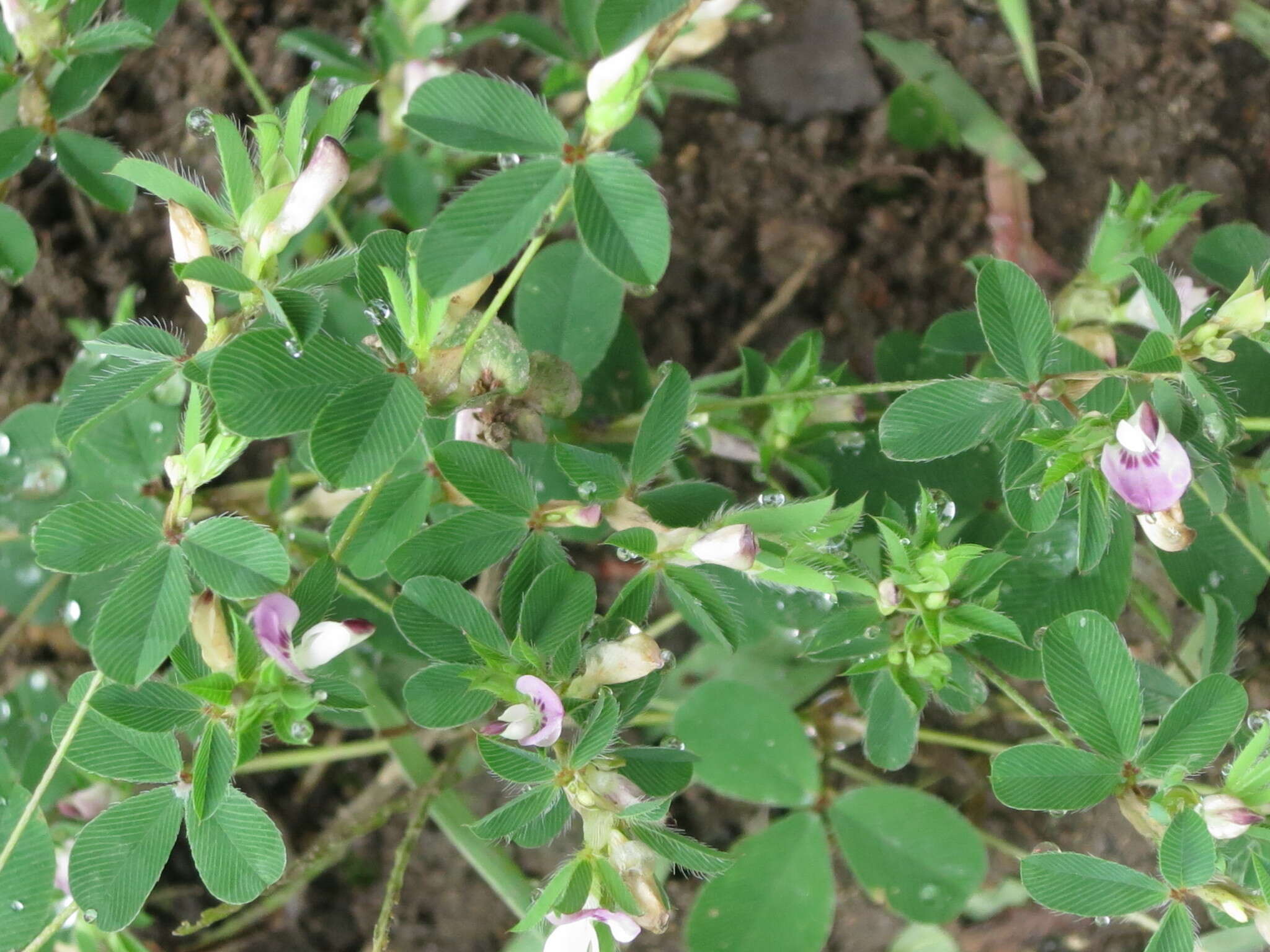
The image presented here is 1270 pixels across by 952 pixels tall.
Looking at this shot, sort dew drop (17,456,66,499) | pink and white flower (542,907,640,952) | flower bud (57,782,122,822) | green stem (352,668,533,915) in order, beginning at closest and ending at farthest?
1. pink and white flower (542,907,640,952)
2. flower bud (57,782,122,822)
3. dew drop (17,456,66,499)
4. green stem (352,668,533,915)

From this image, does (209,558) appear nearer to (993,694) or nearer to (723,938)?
(723,938)

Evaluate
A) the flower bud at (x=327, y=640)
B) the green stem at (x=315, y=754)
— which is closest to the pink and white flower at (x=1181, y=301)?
the flower bud at (x=327, y=640)

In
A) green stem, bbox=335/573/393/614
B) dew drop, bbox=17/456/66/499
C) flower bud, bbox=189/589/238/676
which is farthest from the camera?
dew drop, bbox=17/456/66/499

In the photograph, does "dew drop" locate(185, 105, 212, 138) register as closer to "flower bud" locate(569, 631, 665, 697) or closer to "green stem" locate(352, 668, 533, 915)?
"flower bud" locate(569, 631, 665, 697)

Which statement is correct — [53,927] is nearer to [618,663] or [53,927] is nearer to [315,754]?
[315,754]

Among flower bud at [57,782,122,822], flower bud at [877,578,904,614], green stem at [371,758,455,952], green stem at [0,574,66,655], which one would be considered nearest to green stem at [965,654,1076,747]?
flower bud at [877,578,904,614]

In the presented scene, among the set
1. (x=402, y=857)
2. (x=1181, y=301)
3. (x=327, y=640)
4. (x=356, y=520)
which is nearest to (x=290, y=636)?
(x=327, y=640)

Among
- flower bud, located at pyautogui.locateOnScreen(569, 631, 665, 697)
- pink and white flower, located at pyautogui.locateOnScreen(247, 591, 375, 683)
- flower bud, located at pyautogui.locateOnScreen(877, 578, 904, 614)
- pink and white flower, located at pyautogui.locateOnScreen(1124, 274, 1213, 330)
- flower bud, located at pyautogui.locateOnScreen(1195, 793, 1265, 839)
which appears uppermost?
pink and white flower, located at pyautogui.locateOnScreen(247, 591, 375, 683)
